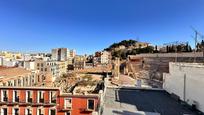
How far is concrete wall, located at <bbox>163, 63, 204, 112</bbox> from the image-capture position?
27.0ft

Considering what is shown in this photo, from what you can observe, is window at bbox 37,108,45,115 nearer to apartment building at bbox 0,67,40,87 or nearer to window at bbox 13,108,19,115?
window at bbox 13,108,19,115

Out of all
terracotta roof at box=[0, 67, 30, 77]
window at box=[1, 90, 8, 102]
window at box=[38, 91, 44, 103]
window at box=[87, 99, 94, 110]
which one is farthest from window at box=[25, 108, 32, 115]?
terracotta roof at box=[0, 67, 30, 77]

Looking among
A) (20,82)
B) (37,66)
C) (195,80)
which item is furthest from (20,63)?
(195,80)

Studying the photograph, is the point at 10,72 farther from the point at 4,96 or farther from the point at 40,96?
the point at 40,96

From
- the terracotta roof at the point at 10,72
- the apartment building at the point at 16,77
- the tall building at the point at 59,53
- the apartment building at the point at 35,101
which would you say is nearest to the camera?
the apartment building at the point at 35,101

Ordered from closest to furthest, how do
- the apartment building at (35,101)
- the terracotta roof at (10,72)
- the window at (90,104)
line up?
the window at (90,104), the apartment building at (35,101), the terracotta roof at (10,72)

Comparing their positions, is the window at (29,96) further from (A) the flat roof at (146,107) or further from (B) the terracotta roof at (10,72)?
(A) the flat roof at (146,107)

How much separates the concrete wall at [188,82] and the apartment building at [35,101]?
1793 centimetres

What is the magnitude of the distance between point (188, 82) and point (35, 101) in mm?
23200

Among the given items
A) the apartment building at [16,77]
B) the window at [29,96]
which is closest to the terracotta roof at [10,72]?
the apartment building at [16,77]

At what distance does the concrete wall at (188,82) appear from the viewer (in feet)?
27.0

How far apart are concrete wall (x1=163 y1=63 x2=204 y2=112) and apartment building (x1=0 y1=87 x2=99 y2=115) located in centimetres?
1793

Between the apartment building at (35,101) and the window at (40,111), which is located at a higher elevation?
the apartment building at (35,101)

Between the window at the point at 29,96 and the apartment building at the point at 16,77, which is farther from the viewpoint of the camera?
the apartment building at the point at 16,77
